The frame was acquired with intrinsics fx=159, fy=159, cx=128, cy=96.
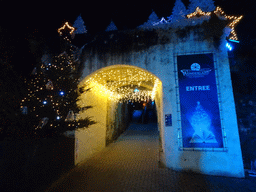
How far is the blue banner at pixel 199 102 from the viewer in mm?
5289

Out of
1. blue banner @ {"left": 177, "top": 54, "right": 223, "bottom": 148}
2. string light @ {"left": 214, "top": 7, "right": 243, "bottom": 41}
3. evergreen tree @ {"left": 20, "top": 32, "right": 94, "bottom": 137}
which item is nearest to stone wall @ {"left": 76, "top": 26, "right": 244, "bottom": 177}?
blue banner @ {"left": 177, "top": 54, "right": 223, "bottom": 148}

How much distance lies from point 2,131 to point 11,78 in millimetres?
1506

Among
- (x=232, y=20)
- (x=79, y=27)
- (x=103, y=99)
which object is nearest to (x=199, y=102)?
(x=232, y=20)

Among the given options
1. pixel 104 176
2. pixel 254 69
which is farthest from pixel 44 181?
pixel 254 69

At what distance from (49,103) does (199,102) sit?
16.1 ft

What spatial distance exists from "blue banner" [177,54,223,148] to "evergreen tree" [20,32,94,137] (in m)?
3.59

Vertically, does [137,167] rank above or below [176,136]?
below

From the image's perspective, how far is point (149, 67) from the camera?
5945mm

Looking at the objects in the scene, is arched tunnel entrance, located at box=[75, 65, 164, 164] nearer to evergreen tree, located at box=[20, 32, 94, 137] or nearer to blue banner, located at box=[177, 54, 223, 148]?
evergreen tree, located at box=[20, 32, 94, 137]

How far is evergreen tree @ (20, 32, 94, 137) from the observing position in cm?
457

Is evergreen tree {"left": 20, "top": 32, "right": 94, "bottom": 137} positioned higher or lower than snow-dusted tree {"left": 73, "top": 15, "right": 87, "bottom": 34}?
lower

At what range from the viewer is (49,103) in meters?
4.80

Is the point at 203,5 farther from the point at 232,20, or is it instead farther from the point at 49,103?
the point at 49,103

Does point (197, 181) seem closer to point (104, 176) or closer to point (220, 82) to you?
point (104, 176)
